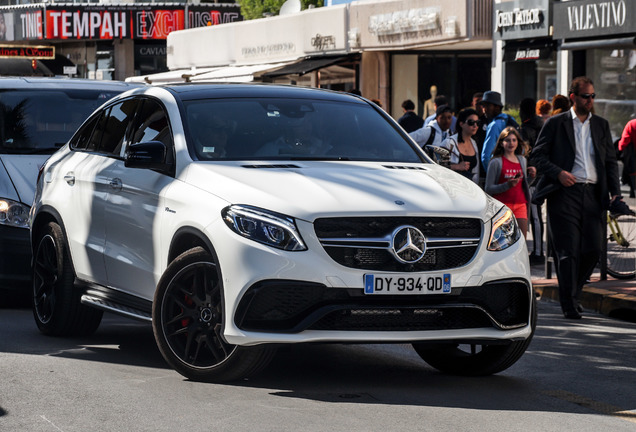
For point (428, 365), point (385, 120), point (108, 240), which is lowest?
point (428, 365)

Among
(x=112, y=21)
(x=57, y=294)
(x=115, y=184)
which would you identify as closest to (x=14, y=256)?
(x=57, y=294)

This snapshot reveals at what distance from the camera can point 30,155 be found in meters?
10.9

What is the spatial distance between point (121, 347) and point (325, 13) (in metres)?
24.6

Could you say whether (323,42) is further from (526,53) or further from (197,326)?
(197,326)

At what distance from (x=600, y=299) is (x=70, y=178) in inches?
191

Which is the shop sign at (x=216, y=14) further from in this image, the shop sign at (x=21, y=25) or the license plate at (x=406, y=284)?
the license plate at (x=406, y=284)

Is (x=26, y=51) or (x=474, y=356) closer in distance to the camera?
(x=474, y=356)

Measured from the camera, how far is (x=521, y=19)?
81.1ft

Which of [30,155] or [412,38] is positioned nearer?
[30,155]

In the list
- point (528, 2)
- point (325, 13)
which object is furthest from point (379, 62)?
point (528, 2)

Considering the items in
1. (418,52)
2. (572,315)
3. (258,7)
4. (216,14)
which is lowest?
(572,315)

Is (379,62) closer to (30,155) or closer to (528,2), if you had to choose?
(528,2)

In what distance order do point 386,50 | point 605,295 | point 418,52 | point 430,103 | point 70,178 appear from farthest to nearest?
point 418,52 → point 386,50 → point 430,103 → point 605,295 → point 70,178

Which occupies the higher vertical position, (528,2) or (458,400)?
(528,2)
